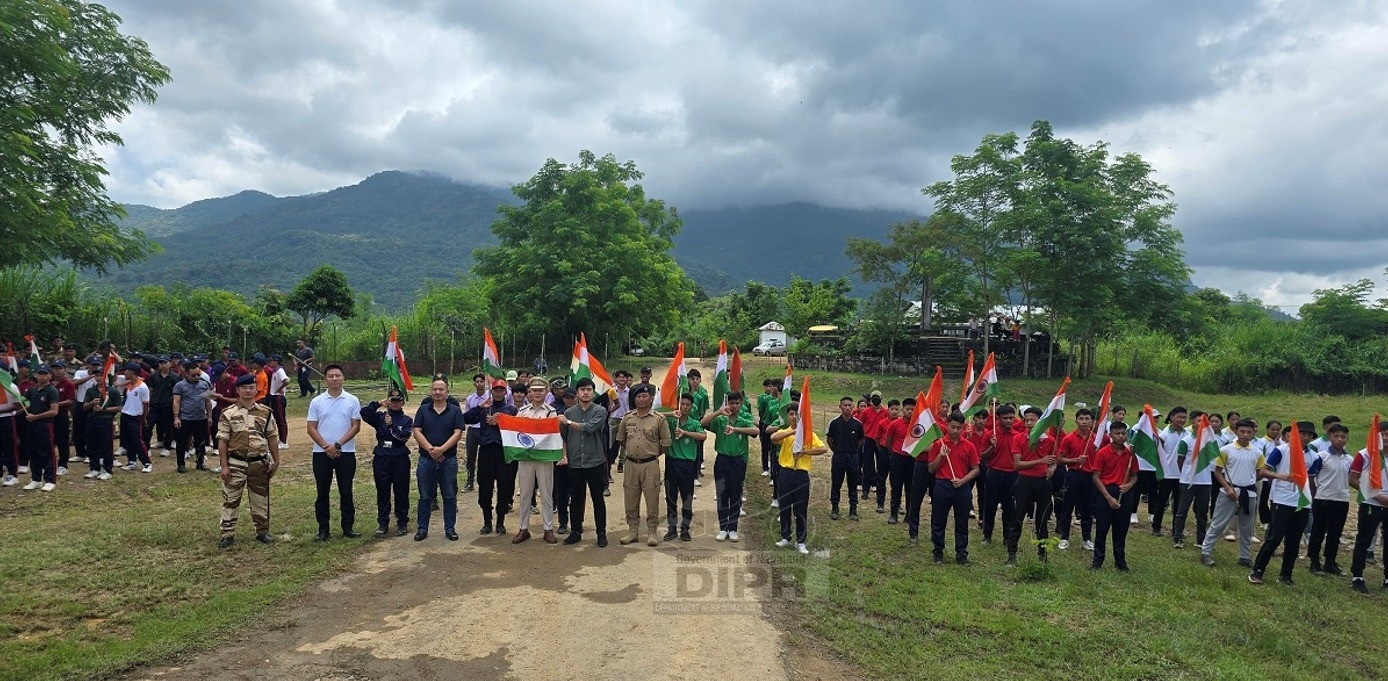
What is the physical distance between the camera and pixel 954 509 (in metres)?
7.95

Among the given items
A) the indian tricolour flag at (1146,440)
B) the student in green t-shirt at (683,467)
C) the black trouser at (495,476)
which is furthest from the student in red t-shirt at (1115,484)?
the black trouser at (495,476)

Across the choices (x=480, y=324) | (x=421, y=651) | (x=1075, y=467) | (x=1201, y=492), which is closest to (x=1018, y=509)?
(x=1075, y=467)

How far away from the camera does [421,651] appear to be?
527 centimetres

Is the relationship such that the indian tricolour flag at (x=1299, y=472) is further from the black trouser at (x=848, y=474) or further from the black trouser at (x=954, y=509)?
the black trouser at (x=848, y=474)

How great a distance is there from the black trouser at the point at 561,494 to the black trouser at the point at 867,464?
16.3 feet

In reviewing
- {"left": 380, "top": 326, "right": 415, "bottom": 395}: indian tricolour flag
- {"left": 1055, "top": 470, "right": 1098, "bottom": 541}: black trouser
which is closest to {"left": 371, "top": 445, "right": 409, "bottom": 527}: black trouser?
{"left": 380, "top": 326, "right": 415, "bottom": 395}: indian tricolour flag

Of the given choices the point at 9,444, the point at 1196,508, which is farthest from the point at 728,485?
the point at 9,444

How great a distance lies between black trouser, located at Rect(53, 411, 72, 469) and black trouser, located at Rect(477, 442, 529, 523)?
6314 millimetres

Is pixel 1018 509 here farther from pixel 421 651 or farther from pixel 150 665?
pixel 150 665

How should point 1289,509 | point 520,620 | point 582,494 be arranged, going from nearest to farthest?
point 520,620 → point 1289,509 → point 582,494

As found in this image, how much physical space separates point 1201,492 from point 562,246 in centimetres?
3097

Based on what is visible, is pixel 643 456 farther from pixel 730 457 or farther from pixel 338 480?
pixel 338 480

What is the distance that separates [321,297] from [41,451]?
25063 mm

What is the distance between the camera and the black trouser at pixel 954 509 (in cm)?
789
